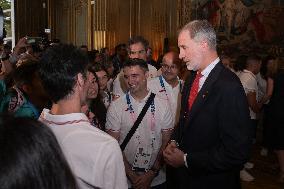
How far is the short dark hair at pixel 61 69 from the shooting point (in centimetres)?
166

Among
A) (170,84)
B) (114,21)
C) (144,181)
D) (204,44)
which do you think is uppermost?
(114,21)

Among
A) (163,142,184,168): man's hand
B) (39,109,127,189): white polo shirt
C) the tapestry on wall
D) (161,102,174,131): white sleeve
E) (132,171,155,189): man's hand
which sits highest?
the tapestry on wall

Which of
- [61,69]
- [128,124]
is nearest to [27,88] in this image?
[128,124]

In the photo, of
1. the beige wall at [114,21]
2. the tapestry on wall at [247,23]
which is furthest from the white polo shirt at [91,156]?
the beige wall at [114,21]

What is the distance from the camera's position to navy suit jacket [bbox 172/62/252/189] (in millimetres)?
2289

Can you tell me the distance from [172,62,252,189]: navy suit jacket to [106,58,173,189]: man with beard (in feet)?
1.50

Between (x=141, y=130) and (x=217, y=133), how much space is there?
0.79 meters

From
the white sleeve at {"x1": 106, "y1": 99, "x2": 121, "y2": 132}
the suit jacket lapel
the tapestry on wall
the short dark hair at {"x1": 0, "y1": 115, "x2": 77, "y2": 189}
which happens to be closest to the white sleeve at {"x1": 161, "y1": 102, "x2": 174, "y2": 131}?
the white sleeve at {"x1": 106, "y1": 99, "x2": 121, "y2": 132}

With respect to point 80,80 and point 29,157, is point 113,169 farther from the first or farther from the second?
point 29,157

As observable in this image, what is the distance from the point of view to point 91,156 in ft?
4.91

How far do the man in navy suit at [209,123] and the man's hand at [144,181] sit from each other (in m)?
0.44

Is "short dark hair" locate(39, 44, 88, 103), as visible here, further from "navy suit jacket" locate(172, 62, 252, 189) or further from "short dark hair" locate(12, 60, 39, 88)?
"short dark hair" locate(12, 60, 39, 88)

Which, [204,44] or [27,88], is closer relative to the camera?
[204,44]

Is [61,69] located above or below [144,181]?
above
